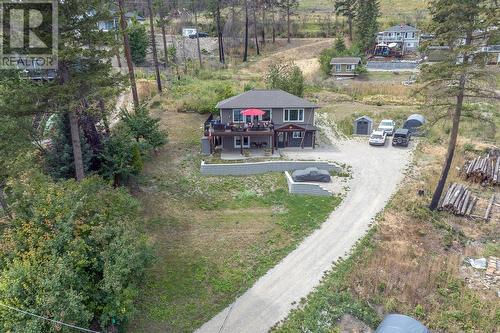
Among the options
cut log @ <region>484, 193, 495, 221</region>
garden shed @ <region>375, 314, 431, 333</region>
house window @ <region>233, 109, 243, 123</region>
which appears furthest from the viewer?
house window @ <region>233, 109, 243, 123</region>

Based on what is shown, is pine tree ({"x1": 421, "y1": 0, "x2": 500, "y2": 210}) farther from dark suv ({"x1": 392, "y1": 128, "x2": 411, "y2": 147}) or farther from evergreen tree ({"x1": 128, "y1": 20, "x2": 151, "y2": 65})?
evergreen tree ({"x1": 128, "y1": 20, "x2": 151, "y2": 65})

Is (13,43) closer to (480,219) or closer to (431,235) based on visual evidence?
(431,235)

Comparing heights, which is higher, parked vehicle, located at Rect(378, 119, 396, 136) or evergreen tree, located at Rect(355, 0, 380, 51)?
evergreen tree, located at Rect(355, 0, 380, 51)

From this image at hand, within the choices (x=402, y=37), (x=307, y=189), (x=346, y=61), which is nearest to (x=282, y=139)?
(x=307, y=189)

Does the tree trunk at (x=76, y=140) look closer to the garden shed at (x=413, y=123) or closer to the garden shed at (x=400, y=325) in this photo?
the garden shed at (x=400, y=325)

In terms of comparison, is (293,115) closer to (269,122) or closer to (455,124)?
(269,122)

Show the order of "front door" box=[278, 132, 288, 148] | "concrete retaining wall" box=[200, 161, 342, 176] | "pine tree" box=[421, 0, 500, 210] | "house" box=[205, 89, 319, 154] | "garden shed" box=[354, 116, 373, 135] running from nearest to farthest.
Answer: "pine tree" box=[421, 0, 500, 210] < "concrete retaining wall" box=[200, 161, 342, 176] < "house" box=[205, 89, 319, 154] < "front door" box=[278, 132, 288, 148] < "garden shed" box=[354, 116, 373, 135]

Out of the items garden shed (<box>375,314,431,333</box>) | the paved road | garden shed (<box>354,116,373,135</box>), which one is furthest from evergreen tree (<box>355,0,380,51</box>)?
garden shed (<box>375,314,431,333</box>)
